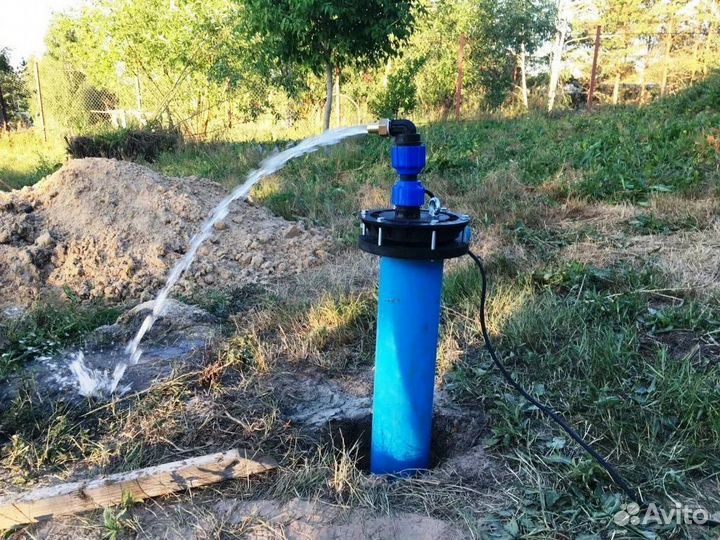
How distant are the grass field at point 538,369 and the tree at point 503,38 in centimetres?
1351

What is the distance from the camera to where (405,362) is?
5.43 feet

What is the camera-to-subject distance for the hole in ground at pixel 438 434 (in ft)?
6.30

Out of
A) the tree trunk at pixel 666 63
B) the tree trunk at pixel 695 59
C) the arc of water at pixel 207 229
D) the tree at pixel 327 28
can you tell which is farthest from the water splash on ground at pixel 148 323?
the tree trunk at pixel 695 59

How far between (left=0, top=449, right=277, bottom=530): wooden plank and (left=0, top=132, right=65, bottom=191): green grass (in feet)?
19.7

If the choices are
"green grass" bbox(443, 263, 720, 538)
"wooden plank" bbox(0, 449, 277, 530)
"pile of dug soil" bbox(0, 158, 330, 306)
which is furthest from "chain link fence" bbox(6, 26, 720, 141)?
"wooden plank" bbox(0, 449, 277, 530)

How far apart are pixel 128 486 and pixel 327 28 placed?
6259 millimetres

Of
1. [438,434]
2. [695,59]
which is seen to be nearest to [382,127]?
[438,434]

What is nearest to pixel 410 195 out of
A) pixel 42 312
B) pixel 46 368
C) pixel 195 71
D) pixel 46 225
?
pixel 46 368

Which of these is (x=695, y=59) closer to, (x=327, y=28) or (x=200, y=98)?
(x=327, y=28)

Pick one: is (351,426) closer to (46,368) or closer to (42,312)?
(46,368)

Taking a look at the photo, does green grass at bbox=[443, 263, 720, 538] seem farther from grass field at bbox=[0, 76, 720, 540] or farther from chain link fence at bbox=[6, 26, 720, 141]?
chain link fence at bbox=[6, 26, 720, 141]

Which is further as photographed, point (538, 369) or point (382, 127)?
point (538, 369)

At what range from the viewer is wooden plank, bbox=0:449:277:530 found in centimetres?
154

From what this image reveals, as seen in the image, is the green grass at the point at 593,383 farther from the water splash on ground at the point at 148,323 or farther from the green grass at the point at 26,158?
the green grass at the point at 26,158
